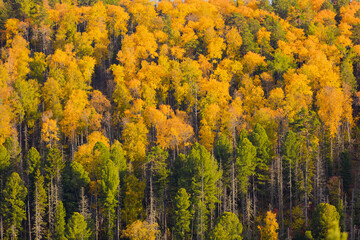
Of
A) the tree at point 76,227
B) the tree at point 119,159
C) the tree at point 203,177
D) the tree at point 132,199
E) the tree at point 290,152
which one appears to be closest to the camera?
the tree at point 76,227

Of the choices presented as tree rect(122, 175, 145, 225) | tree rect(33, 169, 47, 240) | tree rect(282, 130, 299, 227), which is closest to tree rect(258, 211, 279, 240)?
tree rect(282, 130, 299, 227)

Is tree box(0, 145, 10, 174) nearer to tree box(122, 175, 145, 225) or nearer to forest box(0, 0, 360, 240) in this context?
forest box(0, 0, 360, 240)

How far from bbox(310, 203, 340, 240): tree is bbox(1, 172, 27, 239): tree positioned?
41.9 meters

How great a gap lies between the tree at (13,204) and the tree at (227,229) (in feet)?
95.2

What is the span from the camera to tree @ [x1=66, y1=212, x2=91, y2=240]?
60.2 meters

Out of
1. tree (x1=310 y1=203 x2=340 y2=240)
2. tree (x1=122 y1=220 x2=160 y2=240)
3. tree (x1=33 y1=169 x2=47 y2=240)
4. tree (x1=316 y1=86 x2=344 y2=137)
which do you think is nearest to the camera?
tree (x1=310 y1=203 x2=340 y2=240)

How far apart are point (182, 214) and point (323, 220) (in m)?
19.8

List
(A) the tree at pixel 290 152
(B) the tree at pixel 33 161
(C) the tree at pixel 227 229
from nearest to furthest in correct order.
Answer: (C) the tree at pixel 227 229 → (A) the tree at pixel 290 152 → (B) the tree at pixel 33 161

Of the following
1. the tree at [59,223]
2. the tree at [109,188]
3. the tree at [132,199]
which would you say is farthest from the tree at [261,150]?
the tree at [59,223]

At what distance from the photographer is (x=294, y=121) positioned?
76.8 meters

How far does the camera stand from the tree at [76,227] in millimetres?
60250

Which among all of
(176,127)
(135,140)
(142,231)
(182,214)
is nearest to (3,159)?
(135,140)

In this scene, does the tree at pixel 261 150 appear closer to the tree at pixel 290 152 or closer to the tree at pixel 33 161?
the tree at pixel 290 152

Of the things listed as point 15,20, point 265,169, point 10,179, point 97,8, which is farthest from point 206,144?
point 15,20
